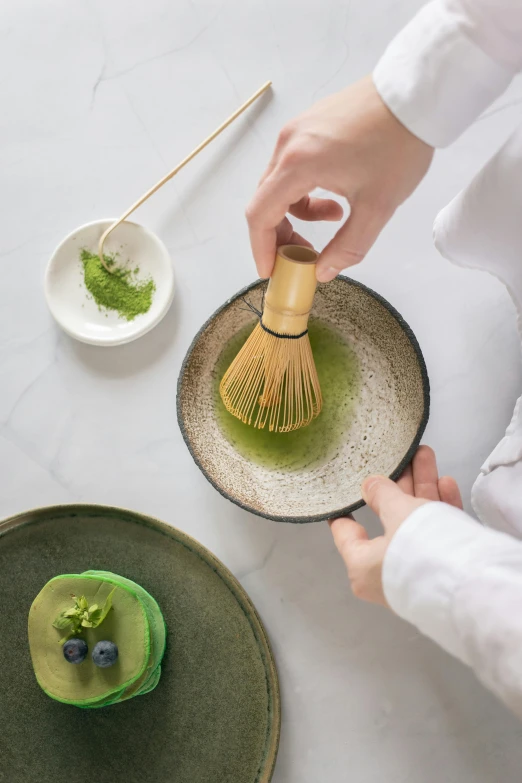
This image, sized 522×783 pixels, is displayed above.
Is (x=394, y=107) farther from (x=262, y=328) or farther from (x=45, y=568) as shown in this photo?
(x=45, y=568)

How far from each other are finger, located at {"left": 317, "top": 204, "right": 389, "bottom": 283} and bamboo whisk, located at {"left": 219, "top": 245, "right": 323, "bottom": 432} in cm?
5

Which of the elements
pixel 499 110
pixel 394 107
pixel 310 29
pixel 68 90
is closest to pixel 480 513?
pixel 394 107

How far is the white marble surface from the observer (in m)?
0.81

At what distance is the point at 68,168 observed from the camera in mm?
876

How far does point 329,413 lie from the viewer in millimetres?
823

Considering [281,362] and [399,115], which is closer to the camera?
[399,115]

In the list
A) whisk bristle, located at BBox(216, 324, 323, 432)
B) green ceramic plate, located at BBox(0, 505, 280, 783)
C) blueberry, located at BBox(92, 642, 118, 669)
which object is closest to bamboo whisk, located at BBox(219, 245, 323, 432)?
whisk bristle, located at BBox(216, 324, 323, 432)

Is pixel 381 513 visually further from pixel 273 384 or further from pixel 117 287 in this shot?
pixel 117 287

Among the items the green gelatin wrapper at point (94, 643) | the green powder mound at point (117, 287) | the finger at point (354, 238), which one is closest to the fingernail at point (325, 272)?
the finger at point (354, 238)

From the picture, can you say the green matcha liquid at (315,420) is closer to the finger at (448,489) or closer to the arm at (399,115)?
the finger at (448,489)

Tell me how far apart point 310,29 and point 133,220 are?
0.37 meters

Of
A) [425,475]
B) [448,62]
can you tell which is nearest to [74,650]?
[425,475]

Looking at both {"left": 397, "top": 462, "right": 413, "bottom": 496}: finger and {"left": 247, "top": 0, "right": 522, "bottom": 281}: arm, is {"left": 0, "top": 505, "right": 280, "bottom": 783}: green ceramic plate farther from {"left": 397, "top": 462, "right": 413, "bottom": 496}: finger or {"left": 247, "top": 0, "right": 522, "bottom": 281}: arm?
{"left": 247, "top": 0, "right": 522, "bottom": 281}: arm

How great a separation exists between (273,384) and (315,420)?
8cm
